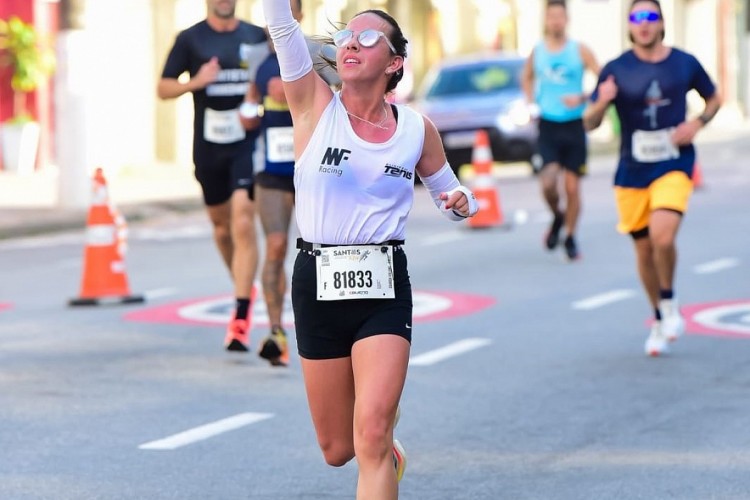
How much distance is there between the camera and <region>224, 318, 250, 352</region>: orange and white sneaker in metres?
10.0

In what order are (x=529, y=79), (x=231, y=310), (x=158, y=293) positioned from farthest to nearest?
(x=529, y=79) → (x=158, y=293) → (x=231, y=310)

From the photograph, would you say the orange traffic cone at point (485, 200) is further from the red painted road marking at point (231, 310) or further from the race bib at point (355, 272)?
the race bib at point (355, 272)

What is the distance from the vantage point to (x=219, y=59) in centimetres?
1058

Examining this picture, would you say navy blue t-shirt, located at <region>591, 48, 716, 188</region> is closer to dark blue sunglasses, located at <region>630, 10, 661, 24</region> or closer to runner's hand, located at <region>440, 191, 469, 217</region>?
dark blue sunglasses, located at <region>630, 10, 661, 24</region>

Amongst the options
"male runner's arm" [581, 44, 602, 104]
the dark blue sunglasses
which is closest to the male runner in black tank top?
the dark blue sunglasses

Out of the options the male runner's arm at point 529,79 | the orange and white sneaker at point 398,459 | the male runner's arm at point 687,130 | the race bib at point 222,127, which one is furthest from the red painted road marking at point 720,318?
the orange and white sneaker at point 398,459

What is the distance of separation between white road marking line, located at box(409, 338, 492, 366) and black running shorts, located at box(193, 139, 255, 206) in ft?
4.28

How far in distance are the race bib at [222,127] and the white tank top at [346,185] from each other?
471cm

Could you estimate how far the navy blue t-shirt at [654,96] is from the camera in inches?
403

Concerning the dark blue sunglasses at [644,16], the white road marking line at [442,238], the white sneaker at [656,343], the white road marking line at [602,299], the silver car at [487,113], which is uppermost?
the dark blue sunglasses at [644,16]

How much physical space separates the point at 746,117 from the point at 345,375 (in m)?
58.3

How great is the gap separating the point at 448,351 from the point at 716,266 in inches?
197

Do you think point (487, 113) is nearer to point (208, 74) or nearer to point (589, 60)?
point (589, 60)

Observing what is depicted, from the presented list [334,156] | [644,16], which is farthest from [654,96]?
[334,156]
